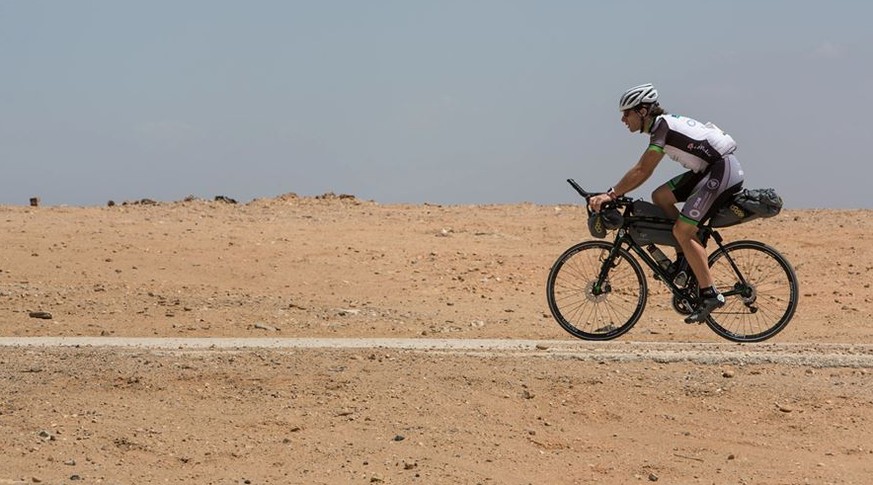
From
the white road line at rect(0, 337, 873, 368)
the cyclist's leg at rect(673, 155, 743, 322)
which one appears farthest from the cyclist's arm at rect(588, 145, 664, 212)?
the white road line at rect(0, 337, 873, 368)

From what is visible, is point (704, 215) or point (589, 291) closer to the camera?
point (704, 215)

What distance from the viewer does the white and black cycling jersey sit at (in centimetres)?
892

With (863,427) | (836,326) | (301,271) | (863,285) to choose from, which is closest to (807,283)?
(863,285)

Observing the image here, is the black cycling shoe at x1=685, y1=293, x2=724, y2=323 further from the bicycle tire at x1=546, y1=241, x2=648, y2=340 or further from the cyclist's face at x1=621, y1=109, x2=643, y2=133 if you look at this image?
the cyclist's face at x1=621, y1=109, x2=643, y2=133

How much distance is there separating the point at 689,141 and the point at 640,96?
19.8 inches

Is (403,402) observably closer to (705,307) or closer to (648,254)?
(705,307)

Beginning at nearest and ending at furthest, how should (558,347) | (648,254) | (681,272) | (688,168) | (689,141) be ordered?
(689,141) < (688,168) < (558,347) < (681,272) < (648,254)

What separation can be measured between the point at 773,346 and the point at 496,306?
199 inches

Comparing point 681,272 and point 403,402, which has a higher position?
point 681,272

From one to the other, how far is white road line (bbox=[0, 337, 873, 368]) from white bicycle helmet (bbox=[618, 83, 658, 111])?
188cm

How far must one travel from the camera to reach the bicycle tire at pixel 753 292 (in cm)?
966

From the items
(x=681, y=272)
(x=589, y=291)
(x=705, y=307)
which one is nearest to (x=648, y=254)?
(x=681, y=272)

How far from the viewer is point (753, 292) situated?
960 cm

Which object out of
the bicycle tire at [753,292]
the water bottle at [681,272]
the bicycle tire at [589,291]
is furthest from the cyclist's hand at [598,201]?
the bicycle tire at [753,292]
